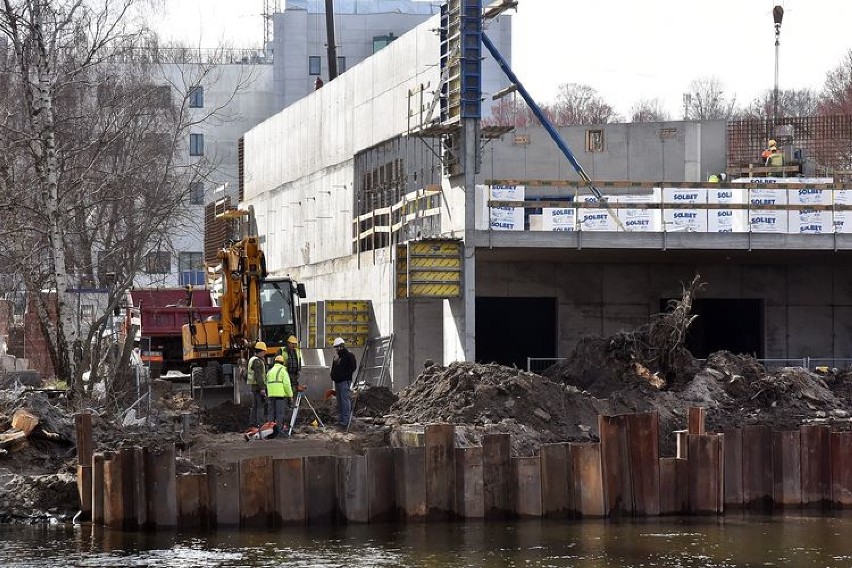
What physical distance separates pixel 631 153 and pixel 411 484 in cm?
2786

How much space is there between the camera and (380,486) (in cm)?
2006

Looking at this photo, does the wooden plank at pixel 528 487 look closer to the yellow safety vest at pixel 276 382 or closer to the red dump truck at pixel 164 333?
the yellow safety vest at pixel 276 382

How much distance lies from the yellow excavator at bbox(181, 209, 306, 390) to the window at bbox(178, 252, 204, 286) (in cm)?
3249

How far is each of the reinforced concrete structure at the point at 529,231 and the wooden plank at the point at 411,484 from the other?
41.3 ft

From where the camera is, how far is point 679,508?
68.3 feet

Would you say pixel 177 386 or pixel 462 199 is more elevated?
pixel 462 199

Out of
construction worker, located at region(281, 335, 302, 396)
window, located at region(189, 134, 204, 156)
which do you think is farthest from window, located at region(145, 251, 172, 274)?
window, located at region(189, 134, 204, 156)

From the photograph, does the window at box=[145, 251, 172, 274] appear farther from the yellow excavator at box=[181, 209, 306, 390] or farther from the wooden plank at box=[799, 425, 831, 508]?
the wooden plank at box=[799, 425, 831, 508]

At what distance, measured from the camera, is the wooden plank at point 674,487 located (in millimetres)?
20719

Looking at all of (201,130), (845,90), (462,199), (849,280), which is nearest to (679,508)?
(462,199)

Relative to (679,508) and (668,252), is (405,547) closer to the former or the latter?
(679,508)

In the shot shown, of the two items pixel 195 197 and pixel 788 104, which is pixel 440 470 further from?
pixel 788 104

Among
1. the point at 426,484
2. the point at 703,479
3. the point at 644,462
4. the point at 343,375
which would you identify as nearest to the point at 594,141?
the point at 343,375

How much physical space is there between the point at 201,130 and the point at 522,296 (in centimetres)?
5210
